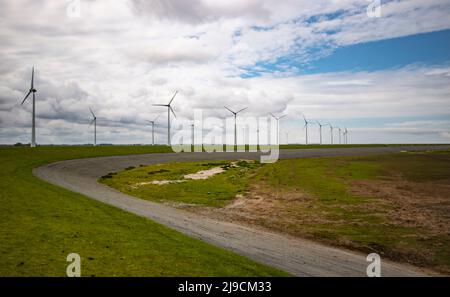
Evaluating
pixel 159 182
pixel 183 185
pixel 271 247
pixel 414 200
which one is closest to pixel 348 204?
pixel 414 200

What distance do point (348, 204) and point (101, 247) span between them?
75.3ft

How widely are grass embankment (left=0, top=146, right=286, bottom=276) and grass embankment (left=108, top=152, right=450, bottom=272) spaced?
28.1 feet

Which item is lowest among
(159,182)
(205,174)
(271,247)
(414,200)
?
(271,247)

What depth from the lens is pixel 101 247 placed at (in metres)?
17.5

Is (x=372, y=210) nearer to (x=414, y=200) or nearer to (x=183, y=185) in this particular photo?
(x=414, y=200)

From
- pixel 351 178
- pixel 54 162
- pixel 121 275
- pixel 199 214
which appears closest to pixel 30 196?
pixel 199 214

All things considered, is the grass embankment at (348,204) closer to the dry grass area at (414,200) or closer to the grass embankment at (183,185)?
the dry grass area at (414,200)

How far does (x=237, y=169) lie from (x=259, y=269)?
5111cm

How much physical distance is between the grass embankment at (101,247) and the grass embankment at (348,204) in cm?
857

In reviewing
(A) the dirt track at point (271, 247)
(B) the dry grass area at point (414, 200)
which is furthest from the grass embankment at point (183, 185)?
(B) the dry grass area at point (414, 200)

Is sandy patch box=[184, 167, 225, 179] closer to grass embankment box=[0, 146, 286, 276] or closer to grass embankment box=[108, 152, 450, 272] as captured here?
grass embankment box=[108, 152, 450, 272]

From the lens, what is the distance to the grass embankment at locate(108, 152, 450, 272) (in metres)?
22.4

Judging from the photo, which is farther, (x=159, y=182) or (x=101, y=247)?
(x=159, y=182)

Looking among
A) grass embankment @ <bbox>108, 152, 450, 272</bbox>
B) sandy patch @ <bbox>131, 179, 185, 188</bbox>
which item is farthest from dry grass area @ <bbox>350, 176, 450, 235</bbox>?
sandy patch @ <bbox>131, 179, 185, 188</bbox>
